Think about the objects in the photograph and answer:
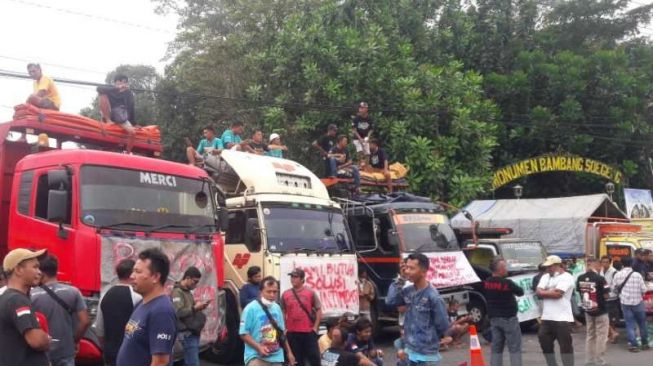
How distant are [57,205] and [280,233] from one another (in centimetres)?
372

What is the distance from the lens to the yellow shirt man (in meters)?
10.9

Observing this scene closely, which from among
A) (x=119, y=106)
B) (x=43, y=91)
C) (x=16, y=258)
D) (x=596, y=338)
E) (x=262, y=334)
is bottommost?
(x=596, y=338)

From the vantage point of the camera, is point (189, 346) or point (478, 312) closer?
point (189, 346)

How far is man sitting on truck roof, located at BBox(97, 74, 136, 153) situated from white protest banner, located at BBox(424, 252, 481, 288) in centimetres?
584

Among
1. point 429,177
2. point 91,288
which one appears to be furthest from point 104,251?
point 429,177

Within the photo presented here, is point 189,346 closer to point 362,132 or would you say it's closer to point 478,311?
point 478,311

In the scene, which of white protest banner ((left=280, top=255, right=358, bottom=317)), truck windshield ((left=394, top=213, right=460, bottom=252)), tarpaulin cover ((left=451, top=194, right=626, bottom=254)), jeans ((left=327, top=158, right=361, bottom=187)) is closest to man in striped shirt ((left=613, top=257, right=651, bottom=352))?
truck windshield ((left=394, top=213, right=460, bottom=252))

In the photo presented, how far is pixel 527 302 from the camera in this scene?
15305 mm

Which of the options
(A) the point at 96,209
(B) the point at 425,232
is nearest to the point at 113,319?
(A) the point at 96,209

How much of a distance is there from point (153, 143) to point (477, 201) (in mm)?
14572

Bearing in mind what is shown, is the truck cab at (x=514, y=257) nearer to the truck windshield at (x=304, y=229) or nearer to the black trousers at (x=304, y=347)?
the truck windshield at (x=304, y=229)

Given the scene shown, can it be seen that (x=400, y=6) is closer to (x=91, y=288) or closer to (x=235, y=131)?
(x=235, y=131)

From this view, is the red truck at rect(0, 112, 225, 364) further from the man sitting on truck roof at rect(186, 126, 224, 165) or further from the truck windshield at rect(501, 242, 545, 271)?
the truck windshield at rect(501, 242, 545, 271)

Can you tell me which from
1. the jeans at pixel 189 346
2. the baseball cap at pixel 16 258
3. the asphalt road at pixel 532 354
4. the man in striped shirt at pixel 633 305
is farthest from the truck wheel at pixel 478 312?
the baseball cap at pixel 16 258
